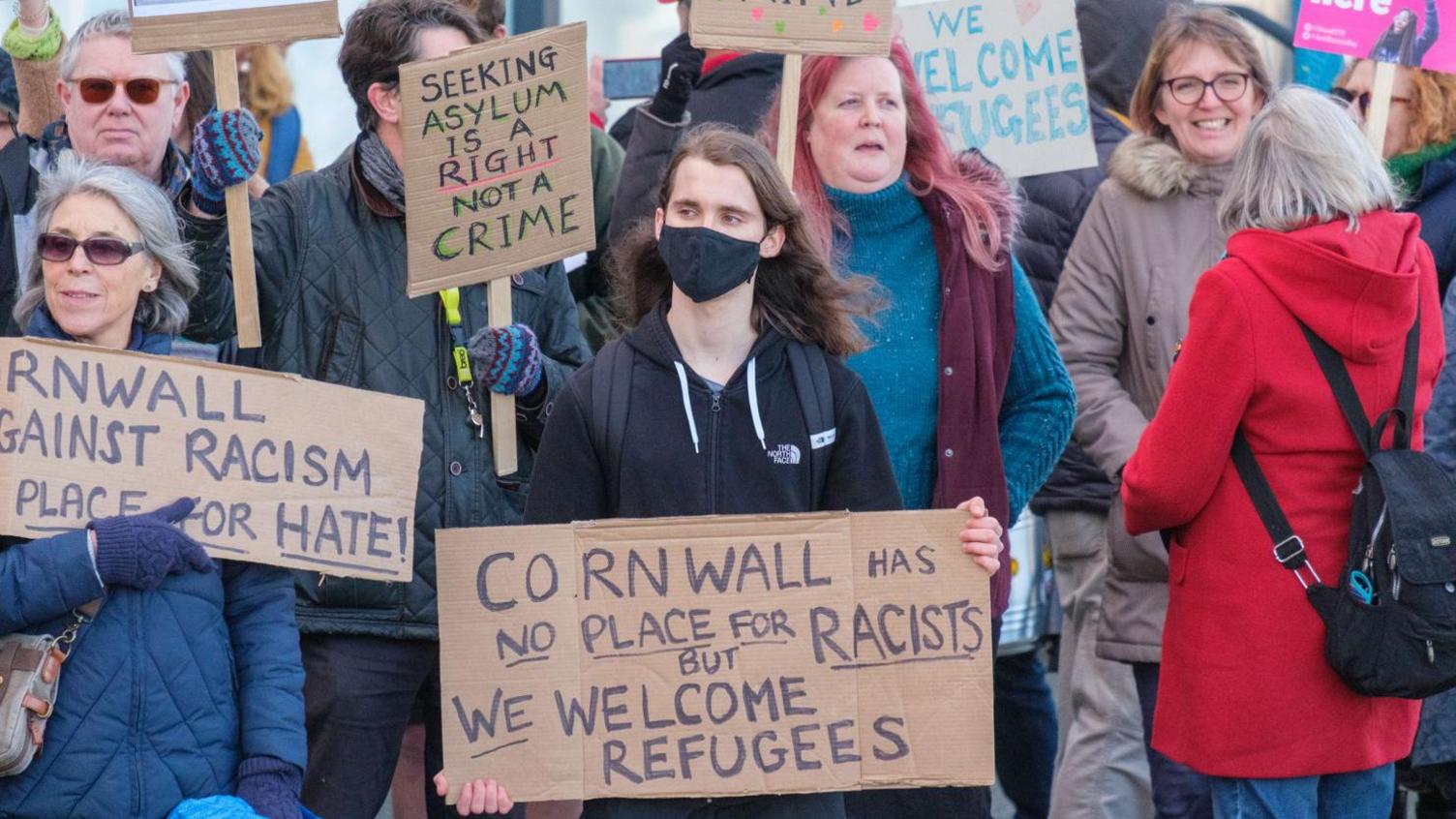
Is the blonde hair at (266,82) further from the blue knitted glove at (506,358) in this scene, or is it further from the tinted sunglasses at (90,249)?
the tinted sunglasses at (90,249)

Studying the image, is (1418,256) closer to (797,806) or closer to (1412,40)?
(1412,40)

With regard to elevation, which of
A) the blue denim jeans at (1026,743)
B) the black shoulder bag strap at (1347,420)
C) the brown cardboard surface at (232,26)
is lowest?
the blue denim jeans at (1026,743)

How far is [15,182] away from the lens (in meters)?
4.70

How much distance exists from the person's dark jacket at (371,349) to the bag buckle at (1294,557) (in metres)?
1.55

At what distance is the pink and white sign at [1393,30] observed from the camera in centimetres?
531

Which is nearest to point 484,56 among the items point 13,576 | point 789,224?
point 789,224

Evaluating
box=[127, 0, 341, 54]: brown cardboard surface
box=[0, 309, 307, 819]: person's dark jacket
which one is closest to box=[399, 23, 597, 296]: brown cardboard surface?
box=[127, 0, 341, 54]: brown cardboard surface

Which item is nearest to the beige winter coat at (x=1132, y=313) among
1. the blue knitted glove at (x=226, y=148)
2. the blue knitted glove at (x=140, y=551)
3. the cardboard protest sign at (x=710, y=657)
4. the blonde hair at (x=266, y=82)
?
the cardboard protest sign at (x=710, y=657)

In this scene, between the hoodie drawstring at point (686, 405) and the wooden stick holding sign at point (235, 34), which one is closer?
the hoodie drawstring at point (686, 405)

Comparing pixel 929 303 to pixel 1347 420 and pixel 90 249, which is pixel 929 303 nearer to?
pixel 1347 420

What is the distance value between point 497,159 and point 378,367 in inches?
20.0

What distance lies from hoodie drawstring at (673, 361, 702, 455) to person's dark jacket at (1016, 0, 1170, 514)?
6.74 feet

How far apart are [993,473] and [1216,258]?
108cm

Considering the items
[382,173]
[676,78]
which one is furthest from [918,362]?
[382,173]
